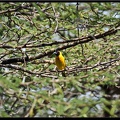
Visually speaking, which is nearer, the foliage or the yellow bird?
the foliage

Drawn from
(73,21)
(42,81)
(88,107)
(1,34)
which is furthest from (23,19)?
(88,107)

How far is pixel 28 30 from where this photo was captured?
3703 mm

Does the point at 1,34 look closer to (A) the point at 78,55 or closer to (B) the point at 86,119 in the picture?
(A) the point at 78,55

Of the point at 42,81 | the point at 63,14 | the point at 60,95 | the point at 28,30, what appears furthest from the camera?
the point at 28,30

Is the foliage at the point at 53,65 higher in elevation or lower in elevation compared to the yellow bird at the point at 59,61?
higher

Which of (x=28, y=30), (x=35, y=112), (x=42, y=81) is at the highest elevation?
(x=28, y=30)

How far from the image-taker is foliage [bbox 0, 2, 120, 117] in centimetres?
229

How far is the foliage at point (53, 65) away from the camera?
2293 millimetres

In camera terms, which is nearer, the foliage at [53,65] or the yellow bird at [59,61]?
the foliage at [53,65]

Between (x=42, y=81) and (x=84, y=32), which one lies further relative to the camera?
(x=84, y=32)

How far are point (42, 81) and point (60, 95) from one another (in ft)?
0.79

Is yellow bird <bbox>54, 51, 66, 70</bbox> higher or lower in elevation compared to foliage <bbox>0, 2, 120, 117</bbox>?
lower

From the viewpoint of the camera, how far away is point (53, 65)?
4.12m

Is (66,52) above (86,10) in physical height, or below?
below
